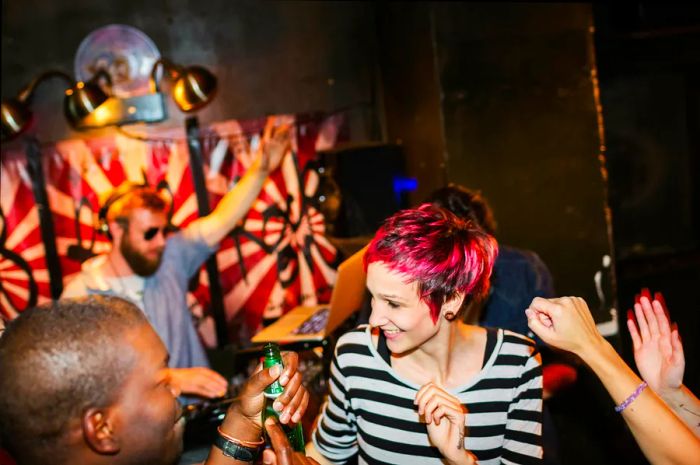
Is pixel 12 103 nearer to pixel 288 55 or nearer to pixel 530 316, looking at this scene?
pixel 288 55

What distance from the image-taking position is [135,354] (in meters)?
1.34

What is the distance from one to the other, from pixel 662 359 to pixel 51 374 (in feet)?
4.80

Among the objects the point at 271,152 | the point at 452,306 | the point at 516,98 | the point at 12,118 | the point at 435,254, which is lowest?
the point at 452,306

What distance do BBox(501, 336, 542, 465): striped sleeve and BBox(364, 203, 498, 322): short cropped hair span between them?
292 millimetres

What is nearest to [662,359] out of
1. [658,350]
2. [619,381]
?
[658,350]

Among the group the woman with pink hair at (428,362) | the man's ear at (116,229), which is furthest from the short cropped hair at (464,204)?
the man's ear at (116,229)

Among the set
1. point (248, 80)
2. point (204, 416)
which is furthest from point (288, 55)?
point (204, 416)

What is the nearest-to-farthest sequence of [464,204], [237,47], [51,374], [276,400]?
1. [51,374]
2. [276,400]
3. [464,204]
4. [237,47]

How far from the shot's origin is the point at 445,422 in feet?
4.95

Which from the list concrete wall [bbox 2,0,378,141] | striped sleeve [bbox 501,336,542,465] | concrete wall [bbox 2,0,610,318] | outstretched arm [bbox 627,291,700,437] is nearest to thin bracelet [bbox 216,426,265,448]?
striped sleeve [bbox 501,336,542,465]

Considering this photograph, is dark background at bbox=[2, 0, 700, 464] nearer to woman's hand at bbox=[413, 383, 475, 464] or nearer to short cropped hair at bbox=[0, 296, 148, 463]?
woman's hand at bbox=[413, 383, 475, 464]

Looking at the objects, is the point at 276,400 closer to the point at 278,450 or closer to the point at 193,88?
the point at 278,450

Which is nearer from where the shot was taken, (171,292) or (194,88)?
(171,292)

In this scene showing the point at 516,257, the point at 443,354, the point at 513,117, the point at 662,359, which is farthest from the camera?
the point at 513,117
